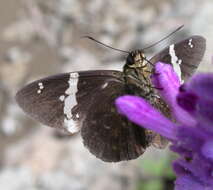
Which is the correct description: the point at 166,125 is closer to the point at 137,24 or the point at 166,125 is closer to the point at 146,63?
the point at 146,63

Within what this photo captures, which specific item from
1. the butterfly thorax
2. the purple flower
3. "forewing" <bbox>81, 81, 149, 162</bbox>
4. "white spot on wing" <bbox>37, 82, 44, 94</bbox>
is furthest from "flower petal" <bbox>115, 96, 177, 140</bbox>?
"white spot on wing" <bbox>37, 82, 44, 94</bbox>

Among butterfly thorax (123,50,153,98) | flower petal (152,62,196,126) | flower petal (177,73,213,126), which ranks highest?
flower petal (177,73,213,126)

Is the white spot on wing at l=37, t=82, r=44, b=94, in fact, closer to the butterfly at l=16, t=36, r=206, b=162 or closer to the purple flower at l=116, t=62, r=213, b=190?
the butterfly at l=16, t=36, r=206, b=162

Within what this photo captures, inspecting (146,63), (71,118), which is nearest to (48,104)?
(71,118)

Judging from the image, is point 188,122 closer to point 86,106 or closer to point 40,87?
point 86,106

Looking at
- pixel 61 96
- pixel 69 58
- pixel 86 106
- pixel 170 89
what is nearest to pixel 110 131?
pixel 86 106

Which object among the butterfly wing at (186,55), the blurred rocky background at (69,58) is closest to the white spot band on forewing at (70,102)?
the butterfly wing at (186,55)
